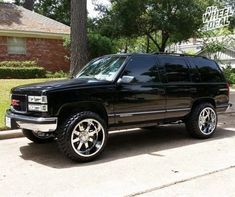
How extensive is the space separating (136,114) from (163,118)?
767mm

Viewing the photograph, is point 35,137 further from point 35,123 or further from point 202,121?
point 202,121

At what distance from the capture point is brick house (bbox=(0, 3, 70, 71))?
960 inches

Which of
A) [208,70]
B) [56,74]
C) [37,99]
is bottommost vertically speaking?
[56,74]

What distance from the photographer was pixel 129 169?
243 inches

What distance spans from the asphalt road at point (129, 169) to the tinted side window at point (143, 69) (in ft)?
4.37

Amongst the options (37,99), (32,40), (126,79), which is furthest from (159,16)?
(37,99)

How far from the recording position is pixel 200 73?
8.76 m

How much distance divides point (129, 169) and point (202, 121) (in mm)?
3000

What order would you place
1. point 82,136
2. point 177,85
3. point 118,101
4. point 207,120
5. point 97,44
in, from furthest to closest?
point 97,44 < point 207,120 < point 177,85 < point 118,101 < point 82,136

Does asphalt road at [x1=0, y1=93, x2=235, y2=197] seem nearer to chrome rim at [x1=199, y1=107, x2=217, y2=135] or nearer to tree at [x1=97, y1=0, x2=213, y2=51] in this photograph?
chrome rim at [x1=199, y1=107, x2=217, y2=135]

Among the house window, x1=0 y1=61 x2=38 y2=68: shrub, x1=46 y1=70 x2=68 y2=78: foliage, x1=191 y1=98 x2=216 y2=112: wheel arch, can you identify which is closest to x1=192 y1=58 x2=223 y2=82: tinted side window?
x1=191 y1=98 x2=216 y2=112: wheel arch

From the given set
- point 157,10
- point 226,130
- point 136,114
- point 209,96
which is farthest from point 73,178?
point 157,10

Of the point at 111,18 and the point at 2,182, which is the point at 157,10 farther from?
the point at 2,182

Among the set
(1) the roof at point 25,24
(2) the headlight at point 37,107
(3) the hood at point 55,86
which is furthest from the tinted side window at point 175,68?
(1) the roof at point 25,24
